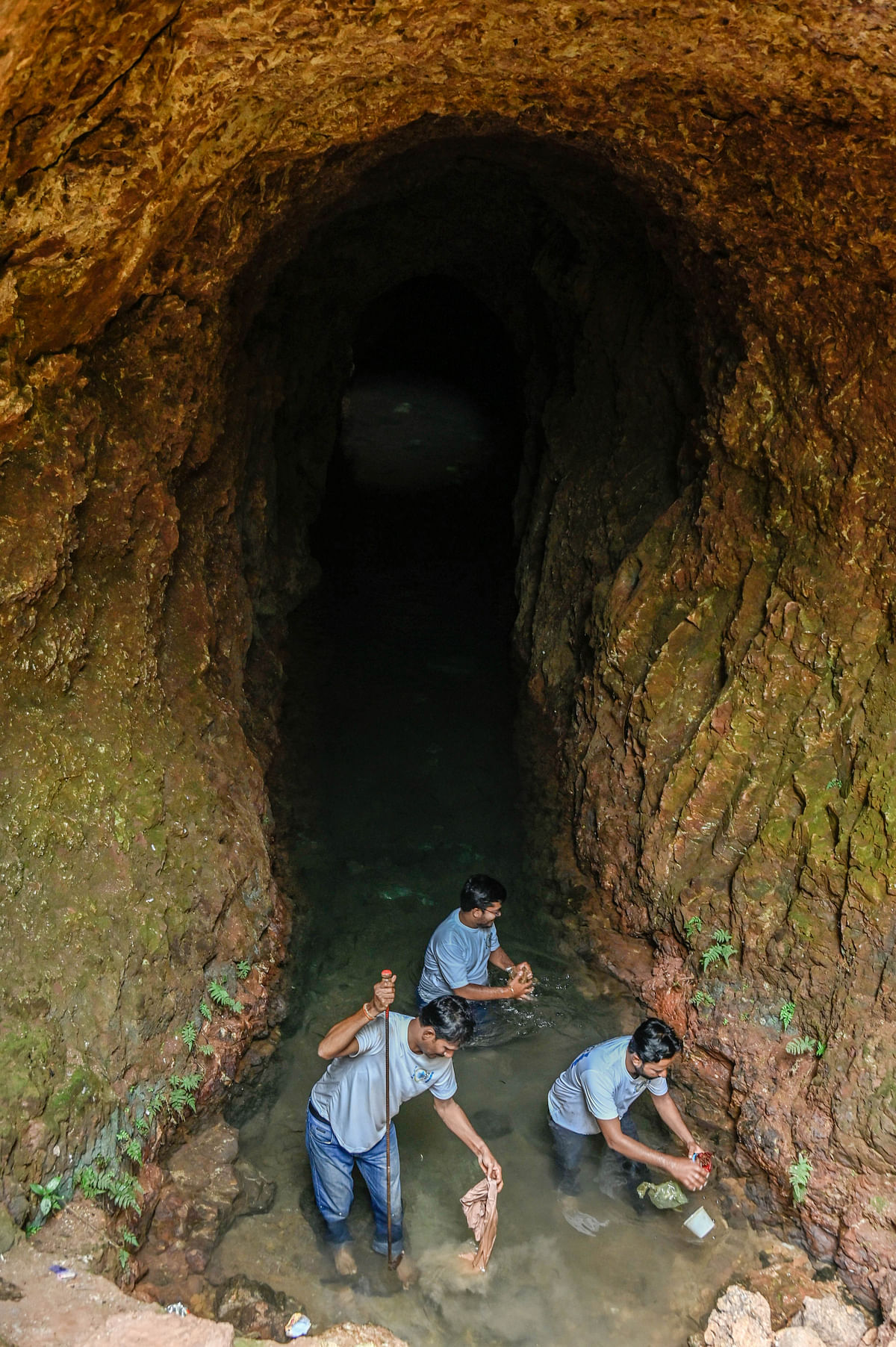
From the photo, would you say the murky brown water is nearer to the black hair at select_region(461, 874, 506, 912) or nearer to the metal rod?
the metal rod

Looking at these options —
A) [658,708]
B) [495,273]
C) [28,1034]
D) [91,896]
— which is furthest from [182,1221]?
[495,273]

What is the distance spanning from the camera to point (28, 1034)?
4625 mm

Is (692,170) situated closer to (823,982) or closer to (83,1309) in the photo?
(823,982)

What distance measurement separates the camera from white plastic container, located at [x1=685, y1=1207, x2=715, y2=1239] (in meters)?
4.99

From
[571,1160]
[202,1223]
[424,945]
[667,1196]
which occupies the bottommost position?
[202,1223]

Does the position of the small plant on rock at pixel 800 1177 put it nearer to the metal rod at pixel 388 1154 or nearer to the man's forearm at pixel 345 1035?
the metal rod at pixel 388 1154

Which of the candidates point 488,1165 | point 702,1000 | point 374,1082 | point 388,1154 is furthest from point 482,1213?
point 702,1000

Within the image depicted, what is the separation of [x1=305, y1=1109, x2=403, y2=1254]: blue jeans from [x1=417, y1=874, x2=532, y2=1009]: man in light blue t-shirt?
1.14 m

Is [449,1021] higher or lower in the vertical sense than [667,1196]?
higher

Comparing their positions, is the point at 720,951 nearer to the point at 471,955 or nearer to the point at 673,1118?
the point at 673,1118

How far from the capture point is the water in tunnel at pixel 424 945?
15.5ft

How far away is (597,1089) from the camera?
16.4 ft

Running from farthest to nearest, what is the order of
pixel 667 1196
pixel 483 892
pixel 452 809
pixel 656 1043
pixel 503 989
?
pixel 452 809, pixel 503 989, pixel 483 892, pixel 667 1196, pixel 656 1043

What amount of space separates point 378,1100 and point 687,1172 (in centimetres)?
152
